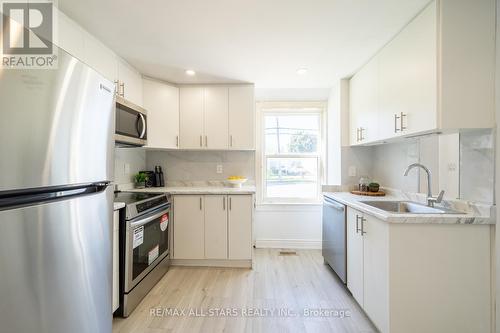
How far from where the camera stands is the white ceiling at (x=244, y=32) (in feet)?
4.98

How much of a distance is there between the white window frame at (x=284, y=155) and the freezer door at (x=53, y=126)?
247cm

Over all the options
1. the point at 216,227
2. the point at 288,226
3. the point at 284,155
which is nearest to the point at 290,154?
the point at 284,155

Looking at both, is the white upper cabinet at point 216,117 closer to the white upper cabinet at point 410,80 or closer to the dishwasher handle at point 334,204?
the dishwasher handle at point 334,204

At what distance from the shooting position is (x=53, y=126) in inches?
32.5

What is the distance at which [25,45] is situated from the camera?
75cm

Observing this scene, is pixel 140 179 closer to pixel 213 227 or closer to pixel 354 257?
pixel 213 227

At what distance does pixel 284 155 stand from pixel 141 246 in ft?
7.48

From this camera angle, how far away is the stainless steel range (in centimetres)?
176

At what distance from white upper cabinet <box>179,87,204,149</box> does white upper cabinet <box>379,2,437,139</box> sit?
2.07m

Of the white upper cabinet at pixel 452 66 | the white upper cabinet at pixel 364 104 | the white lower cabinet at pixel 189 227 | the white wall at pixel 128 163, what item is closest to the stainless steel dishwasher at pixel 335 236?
the white upper cabinet at pixel 364 104

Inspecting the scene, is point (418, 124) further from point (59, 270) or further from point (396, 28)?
point (59, 270)

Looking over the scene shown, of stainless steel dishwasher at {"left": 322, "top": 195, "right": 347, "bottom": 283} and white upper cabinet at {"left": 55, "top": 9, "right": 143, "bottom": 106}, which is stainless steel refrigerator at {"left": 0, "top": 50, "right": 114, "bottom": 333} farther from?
stainless steel dishwasher at {"left": 322, "top": 195, "right": 347, "bottom": 283}

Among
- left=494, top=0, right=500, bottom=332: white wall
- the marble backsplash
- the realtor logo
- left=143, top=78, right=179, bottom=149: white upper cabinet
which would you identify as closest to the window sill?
the marble backsplash

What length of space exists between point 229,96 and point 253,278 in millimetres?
2233
